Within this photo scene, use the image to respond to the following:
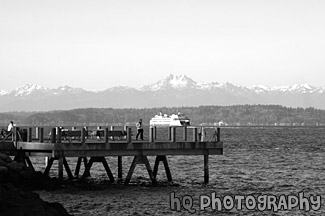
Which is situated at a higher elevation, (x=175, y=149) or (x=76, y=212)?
(x=175, y=149)

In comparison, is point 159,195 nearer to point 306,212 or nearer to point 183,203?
point 183,203

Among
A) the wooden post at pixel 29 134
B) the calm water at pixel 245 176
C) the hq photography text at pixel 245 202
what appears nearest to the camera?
the hq photography text at pixel 245 202

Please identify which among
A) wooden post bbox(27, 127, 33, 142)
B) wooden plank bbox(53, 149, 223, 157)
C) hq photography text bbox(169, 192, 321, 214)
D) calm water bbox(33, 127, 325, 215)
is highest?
wooden post bbox(27, 127, 33, 142)

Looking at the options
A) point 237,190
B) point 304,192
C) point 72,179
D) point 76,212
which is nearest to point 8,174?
point 76,212

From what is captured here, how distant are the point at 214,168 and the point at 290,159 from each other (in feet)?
61.4

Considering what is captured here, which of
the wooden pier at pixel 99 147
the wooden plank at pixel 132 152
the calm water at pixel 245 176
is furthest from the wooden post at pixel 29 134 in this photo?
the calm water at pixel 245 176

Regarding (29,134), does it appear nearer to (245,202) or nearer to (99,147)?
(99,147)

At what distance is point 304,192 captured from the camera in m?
45.0

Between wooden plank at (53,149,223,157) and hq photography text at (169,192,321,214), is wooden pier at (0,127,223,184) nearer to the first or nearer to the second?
wooden plank at (53,149,223,157)

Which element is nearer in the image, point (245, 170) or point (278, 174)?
point (278, 174)

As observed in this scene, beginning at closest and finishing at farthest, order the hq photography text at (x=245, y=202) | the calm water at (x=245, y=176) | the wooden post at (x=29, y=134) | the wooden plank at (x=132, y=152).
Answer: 1. the hq photography text at (x=245, y=202)
2. the wooden plank at (x=132, y=152)
3. the wooden post at (x=29, y=134)
4. the calm water at (x=245, y=176)

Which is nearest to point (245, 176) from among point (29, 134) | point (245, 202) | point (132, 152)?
point (132, 152)

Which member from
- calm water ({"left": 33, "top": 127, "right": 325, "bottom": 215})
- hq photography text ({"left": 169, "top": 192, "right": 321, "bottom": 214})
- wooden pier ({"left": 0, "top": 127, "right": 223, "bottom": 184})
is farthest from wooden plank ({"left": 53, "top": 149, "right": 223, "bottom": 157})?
hq photography text ({"left": 169, "top": 192, "right": 321, "bottom": 214})

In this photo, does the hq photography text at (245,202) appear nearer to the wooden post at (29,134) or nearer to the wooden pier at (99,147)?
the wooden pier at (99,147)
